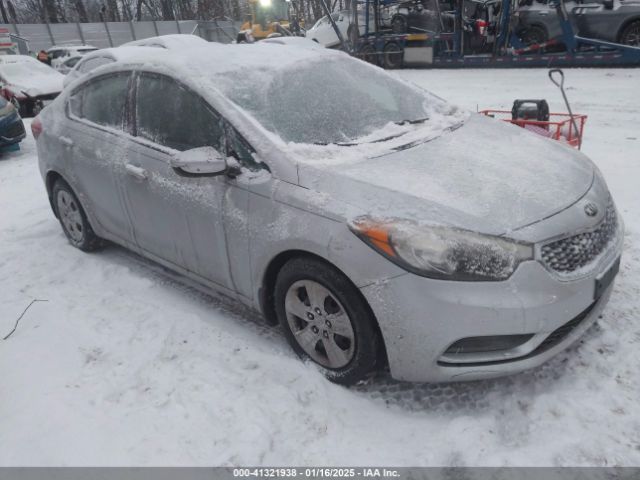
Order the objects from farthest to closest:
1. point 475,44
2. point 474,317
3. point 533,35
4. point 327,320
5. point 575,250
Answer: point 475,44, point 533,35, point 327,320, point 575,250, point 474,317

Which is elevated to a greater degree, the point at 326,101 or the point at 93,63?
the point at 326,101

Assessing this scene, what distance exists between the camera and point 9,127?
8547mm

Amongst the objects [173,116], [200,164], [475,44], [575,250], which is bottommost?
[475,44]

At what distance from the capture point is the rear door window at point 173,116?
294 cm

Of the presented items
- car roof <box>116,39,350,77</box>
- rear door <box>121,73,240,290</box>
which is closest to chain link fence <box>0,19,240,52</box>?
car roof <box>116,39,350,77</box>

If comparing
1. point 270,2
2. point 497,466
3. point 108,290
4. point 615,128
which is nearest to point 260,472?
point 497,466

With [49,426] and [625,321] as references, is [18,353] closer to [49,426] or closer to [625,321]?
[49,426]

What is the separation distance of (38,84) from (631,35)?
577 inches

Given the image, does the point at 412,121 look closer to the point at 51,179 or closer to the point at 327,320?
the point at 327,320

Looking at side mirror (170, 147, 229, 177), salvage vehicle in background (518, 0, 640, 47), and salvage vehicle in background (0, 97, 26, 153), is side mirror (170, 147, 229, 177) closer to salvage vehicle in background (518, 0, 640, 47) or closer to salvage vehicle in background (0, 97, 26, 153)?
salvage vehicle in background (0, 97, 26, 153)

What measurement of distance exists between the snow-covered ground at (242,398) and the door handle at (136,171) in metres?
0.88

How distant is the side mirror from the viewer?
2676mm

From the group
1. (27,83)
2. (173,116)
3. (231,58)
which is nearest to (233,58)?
(231,58)

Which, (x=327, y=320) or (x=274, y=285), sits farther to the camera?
(x=274, y=285)
